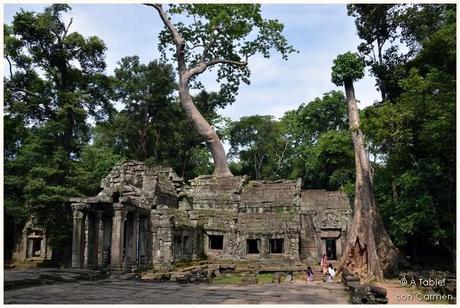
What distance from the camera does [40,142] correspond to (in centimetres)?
2288

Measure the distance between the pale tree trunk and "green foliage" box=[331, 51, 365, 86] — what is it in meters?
10.7

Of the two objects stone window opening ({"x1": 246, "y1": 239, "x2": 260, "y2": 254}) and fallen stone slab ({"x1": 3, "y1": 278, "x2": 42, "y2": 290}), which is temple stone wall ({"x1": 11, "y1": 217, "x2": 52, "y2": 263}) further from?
fallen stone slab ({"x1": 3, "y1": 278, "x2": 42, "y2": 290})

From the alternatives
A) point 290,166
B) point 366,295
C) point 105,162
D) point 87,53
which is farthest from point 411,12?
point 290,166

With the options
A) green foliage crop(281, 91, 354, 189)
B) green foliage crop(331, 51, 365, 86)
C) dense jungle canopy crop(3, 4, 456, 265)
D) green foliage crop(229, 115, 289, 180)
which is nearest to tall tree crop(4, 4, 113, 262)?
dense jungle canopy crop(3, 4, 456, 265)

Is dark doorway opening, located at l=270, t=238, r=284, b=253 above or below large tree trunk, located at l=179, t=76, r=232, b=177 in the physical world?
below

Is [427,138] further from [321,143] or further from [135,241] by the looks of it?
[321,143]

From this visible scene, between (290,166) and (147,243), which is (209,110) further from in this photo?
(147,243)

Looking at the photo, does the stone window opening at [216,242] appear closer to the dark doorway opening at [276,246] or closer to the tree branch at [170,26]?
the dark doorway opening at [276,246]

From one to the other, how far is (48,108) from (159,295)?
16326mm

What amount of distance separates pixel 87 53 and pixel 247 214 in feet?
41.6

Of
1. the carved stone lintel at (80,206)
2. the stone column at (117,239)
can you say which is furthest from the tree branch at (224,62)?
Answer: the stone column at (117,239)

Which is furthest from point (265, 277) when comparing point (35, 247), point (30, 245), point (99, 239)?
point (35, 247)

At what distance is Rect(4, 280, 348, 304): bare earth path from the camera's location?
10.1 m

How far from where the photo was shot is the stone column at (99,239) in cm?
1776
